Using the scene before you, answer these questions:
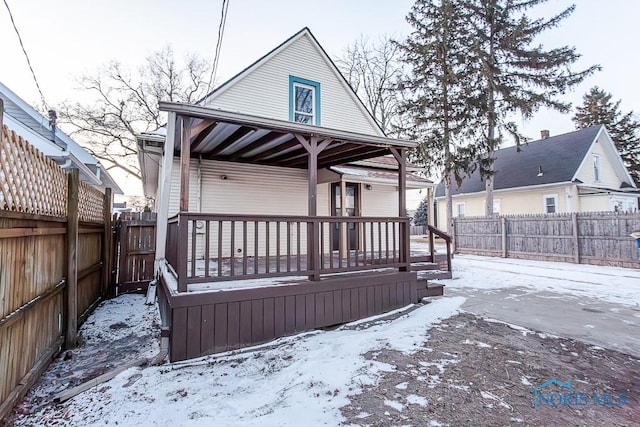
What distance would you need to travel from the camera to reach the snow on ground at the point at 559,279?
670 centimetres

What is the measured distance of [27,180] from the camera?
2.74 meters

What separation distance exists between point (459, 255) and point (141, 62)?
872 inches

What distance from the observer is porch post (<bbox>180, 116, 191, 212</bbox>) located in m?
3.77

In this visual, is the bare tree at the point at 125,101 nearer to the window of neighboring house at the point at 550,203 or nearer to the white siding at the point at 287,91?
the white siding at the point at 287,91

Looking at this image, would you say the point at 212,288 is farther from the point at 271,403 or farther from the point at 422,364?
the point at 422,364

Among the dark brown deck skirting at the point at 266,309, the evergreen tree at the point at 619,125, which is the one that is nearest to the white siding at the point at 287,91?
the dark brown deck skirting at the point at 266,309

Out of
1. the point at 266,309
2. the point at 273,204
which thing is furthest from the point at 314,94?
the point at 266,309

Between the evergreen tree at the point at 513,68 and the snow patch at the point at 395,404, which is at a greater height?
the evergreen tree at the point at 513,68

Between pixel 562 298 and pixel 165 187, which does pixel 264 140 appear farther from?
pixel 562 298

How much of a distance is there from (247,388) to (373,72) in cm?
2108

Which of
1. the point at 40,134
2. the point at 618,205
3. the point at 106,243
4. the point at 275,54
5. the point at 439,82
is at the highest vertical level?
the point at 439,82

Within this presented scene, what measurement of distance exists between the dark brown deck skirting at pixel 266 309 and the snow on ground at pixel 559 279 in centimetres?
356

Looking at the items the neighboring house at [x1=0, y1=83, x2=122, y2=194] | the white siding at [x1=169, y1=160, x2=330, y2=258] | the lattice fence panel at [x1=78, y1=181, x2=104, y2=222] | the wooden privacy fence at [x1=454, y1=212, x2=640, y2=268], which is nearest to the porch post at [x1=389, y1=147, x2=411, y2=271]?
the white siding at [x1=169, y1=160, x2=330, y2=258]

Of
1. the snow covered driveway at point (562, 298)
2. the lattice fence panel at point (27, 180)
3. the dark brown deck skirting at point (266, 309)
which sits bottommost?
the snow covered driveway at point (562, 298)
